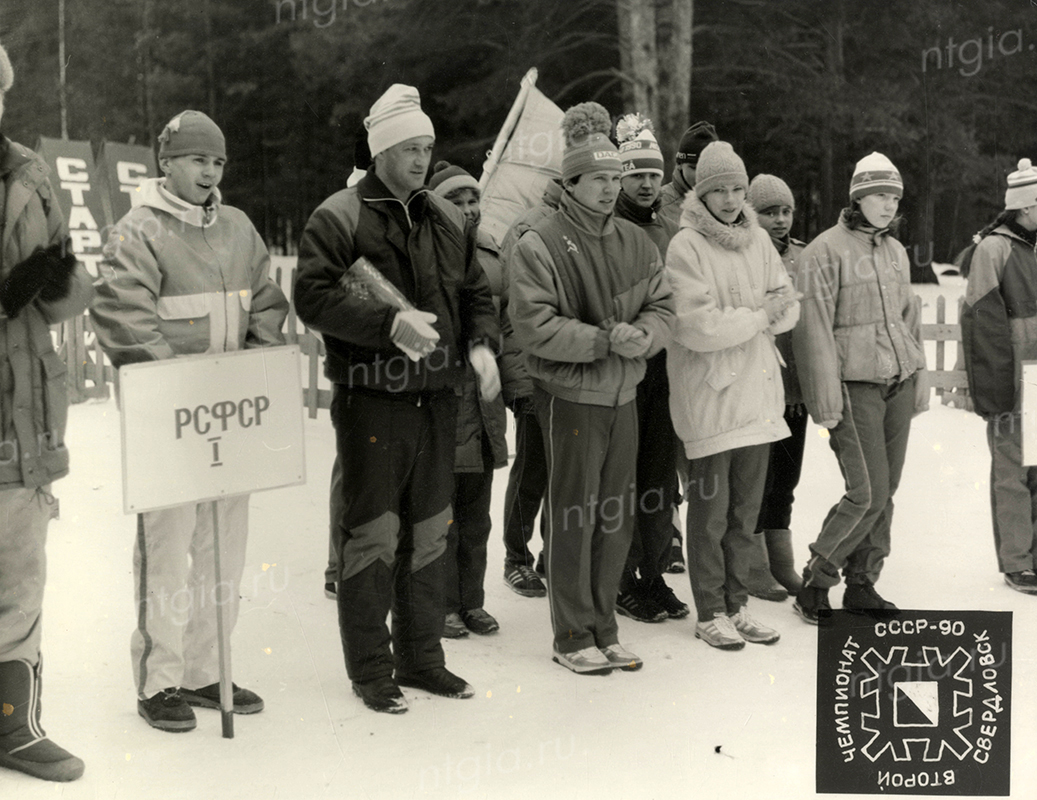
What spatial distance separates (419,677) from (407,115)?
1662mm

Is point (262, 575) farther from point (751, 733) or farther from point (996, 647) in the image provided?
point (996, 647)

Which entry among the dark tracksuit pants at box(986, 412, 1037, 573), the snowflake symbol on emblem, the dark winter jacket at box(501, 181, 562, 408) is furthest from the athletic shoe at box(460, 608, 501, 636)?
the dark tracksuit pants at box(986, 412, 1037, 573)

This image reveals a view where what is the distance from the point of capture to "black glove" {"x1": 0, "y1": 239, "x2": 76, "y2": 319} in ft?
9.41

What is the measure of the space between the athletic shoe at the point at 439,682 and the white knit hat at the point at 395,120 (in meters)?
1.55

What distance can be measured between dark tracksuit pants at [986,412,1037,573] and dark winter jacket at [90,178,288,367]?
9.77 ft

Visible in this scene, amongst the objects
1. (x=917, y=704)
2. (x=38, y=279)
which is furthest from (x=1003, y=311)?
(x=38, y=279)

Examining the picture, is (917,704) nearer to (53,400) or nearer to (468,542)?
(468,542)

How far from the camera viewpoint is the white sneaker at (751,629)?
3996 mm

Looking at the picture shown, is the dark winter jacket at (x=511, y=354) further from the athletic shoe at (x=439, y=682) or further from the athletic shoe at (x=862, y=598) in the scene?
the athletic shoe at (x=862, y=598)

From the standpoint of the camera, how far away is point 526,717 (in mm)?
3408

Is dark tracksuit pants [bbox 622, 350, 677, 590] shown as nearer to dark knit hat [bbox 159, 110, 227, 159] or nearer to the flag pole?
the flag pole

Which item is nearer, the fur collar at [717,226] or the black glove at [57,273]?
the black glove at [57,273]

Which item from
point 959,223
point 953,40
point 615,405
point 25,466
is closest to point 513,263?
point 615,405

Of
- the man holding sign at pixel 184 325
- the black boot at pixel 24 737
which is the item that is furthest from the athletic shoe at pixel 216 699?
the black boot at pixel 24 737
